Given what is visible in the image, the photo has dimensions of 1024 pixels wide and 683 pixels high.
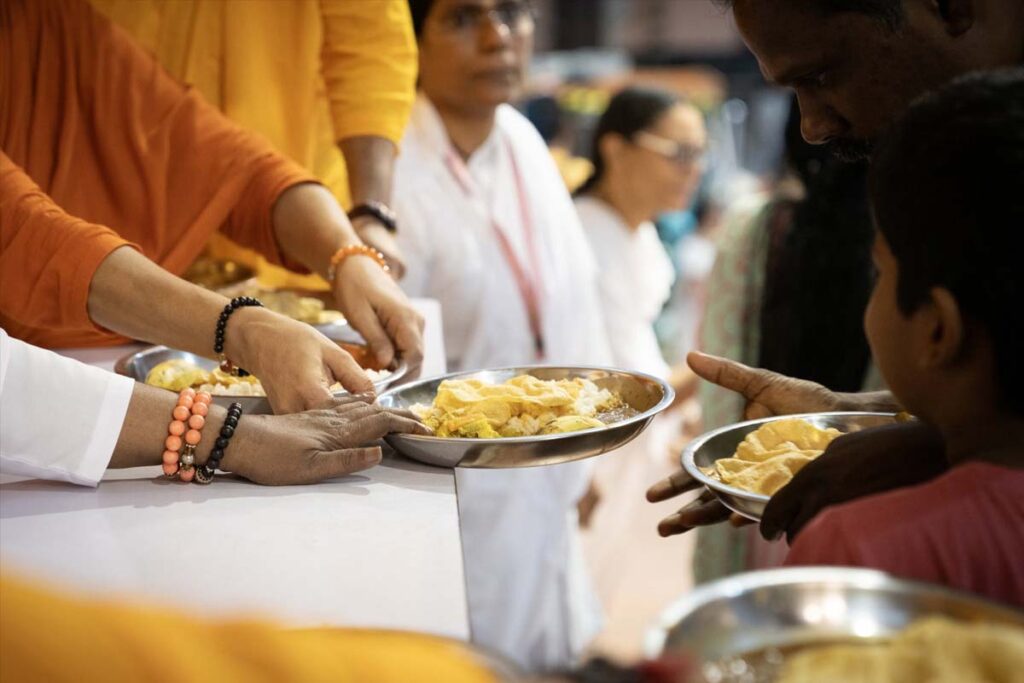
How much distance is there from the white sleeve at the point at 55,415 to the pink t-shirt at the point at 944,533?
86 centimetres

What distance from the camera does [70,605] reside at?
2.60ft

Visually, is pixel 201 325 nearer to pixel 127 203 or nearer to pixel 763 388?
pixel 127 203

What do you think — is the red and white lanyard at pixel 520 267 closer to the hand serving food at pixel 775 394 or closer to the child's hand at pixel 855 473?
the hand serving food at pixel 775 394

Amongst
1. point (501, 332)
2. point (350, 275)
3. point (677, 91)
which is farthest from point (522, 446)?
point (677, 91)

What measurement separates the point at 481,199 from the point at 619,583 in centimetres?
170

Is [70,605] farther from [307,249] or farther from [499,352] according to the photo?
[499,352]

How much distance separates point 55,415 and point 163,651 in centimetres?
74

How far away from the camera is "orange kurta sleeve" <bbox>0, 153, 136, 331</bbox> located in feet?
5.69

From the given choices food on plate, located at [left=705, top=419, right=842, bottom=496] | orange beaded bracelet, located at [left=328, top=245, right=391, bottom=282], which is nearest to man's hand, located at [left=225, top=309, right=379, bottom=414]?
orange beaded bracelet, located at [left=328, top=245, right=391, bottom=282]

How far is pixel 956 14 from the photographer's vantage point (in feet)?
4.95

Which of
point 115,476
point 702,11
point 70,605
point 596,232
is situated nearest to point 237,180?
point 115,476

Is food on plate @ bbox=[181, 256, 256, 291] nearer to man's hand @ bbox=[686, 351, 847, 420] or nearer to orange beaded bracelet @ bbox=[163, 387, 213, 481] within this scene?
orange beaded bracelet @ bbox=[163, 387, 213, 481]

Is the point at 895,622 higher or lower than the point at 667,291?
higher

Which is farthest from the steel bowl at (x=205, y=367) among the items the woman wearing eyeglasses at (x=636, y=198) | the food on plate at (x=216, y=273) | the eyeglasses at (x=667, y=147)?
the eyeglasses at (x=667, y=147)
